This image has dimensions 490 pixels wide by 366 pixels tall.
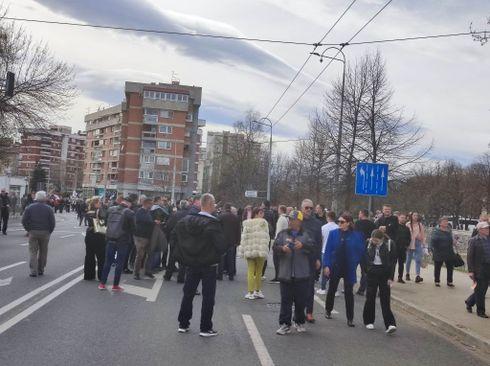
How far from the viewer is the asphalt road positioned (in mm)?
6660

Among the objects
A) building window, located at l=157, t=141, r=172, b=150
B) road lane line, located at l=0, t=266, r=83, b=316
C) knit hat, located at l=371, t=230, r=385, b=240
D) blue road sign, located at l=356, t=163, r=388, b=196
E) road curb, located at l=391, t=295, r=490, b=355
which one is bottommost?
road curb, located at l=391, t=295, r=490, b=355

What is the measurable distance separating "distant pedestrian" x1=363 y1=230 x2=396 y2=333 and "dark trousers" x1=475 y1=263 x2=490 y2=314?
2515 millimetres

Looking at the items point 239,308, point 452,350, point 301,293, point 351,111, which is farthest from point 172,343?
point 351,111

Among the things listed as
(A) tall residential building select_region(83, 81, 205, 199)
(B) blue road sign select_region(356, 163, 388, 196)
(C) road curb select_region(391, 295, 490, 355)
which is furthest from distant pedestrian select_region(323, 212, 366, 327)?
(A) tall residential building select_region(83, 81, 205, 199)

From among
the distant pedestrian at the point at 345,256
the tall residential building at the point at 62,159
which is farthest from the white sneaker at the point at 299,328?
the tall residential building at the point at 62,159

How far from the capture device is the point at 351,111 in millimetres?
30875

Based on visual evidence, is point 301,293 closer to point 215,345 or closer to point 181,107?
point 215,345

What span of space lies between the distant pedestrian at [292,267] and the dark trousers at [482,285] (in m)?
4.22

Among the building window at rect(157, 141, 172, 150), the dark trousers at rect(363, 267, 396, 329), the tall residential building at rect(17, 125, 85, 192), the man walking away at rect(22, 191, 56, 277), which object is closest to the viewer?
the dark trousers at rect(363, 267, 396, 329)

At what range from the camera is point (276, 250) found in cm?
844

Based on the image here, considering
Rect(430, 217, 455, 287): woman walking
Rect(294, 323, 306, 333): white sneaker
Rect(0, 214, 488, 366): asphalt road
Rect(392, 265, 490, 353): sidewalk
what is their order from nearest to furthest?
Rect(0, 214, 488, 366): asphalt road, Rect(294, 323, 306, 333): white sneaker, Rect(392, 265, 490, 353): sidewalk, Rect(430, 217, 455, 287): woman walking

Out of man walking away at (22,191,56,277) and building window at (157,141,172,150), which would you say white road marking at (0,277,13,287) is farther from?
building window at (157,141,172,150)

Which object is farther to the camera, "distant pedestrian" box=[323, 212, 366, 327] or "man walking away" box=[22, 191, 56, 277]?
"man walking away" box=[22, 191, 56, 277]

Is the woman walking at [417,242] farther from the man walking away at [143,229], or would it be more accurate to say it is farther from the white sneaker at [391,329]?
the white sneaker at [391,329]
